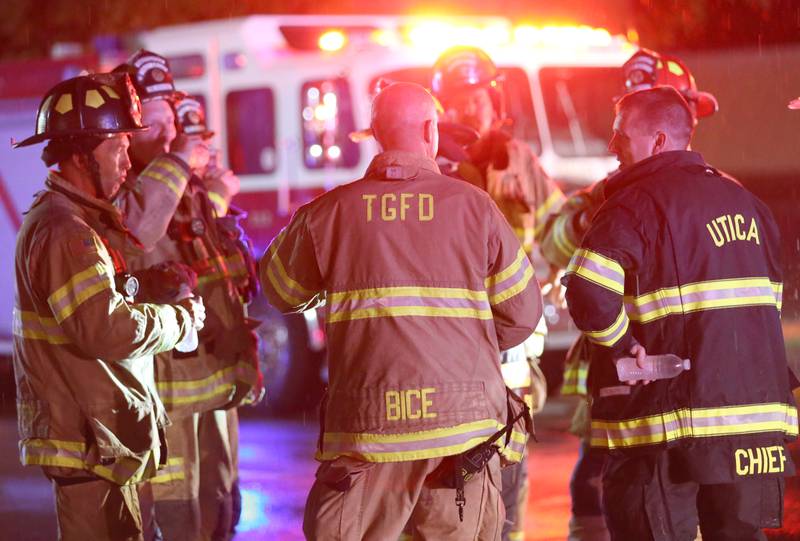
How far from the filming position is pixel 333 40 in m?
11.1

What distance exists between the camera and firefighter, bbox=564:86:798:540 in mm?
4754

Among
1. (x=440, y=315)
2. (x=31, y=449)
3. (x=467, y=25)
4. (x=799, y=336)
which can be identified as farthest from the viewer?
(x=799, y=336)

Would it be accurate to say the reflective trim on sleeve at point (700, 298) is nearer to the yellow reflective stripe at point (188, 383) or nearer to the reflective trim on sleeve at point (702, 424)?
the reflective trim on sleeve at point (702, 424)

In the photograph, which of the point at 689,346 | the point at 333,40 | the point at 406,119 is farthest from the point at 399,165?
the point at 333,40

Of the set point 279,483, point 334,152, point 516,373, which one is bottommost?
point 279,483

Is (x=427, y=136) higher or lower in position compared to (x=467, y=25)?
lower

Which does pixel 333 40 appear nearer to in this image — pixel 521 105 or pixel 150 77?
pixel 521 105

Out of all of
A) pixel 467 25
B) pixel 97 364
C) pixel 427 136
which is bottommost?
pixel 97 364

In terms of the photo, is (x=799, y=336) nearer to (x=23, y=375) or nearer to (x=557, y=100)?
(x=557, y=100)

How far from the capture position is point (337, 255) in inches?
168

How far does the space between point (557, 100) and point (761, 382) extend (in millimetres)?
6866

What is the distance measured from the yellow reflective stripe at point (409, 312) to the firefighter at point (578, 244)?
2379 millimetres

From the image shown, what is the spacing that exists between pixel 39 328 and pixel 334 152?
255 inches

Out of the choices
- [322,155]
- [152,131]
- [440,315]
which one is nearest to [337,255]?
[440,315]
